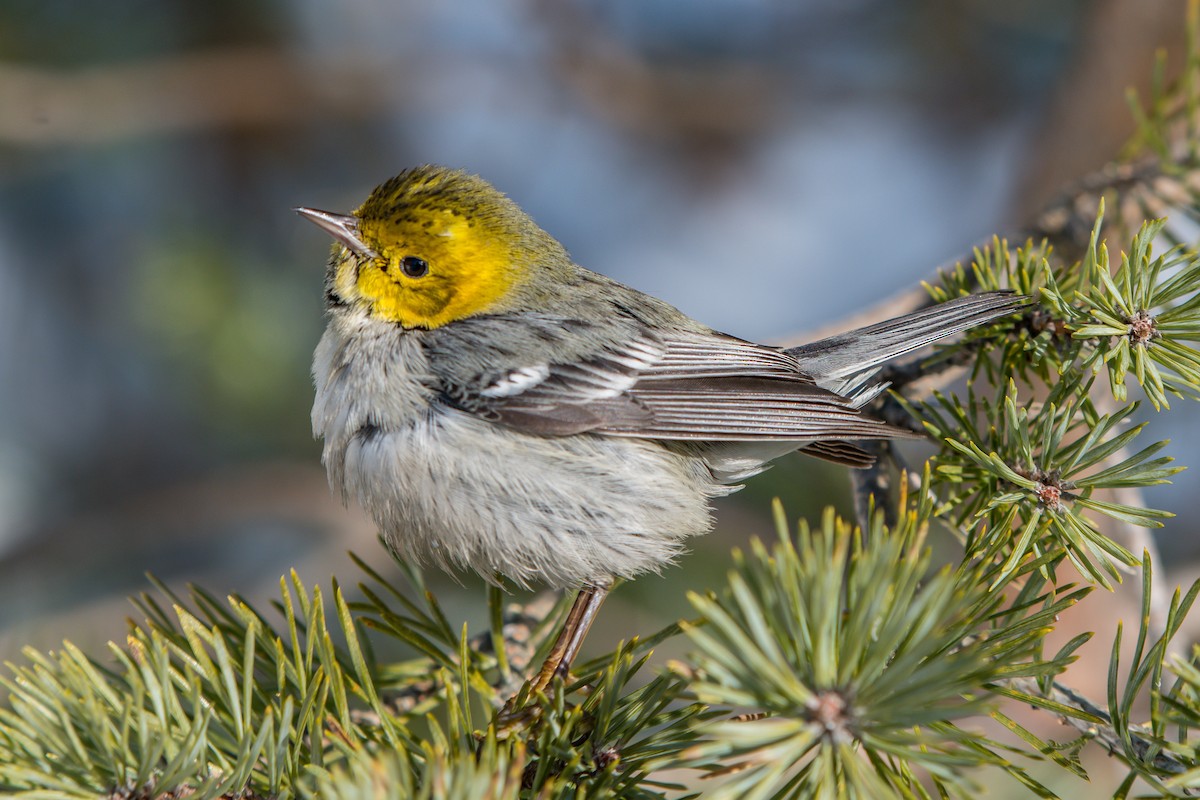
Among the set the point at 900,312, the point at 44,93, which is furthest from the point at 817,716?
the point at 44,93

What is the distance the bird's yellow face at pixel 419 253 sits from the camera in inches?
91.5

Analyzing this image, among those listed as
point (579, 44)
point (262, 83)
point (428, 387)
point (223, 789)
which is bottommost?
point (223, 789)

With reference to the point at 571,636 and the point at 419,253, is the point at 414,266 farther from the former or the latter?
the point at 571,636

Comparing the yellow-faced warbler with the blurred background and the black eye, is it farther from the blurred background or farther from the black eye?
the blurred background

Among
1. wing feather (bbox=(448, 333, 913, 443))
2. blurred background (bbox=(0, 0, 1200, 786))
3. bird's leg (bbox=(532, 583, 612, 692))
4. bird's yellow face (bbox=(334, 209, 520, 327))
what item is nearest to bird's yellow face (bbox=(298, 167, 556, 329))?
bird's yellow face (bbox=(334, 209, 520, 327))

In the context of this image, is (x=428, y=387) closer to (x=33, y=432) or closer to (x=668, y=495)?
(x=668, y=495)

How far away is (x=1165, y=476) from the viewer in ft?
4.74

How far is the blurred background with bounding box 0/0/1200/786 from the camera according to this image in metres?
3.61

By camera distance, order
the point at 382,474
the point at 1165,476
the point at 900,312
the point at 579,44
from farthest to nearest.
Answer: the point at 579,44 < the point at 900,312 < the point at 382,474 < the point at 1165,476

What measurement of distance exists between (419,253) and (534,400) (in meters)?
0.51

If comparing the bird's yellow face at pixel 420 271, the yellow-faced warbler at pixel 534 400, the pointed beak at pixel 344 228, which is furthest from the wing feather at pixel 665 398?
the pointed beak at pixel 344 228

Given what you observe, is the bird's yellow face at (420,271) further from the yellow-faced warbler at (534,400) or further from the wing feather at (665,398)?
the wing feather at (665,398)

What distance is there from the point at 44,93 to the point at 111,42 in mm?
480

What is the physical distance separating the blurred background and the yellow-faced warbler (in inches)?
39.0
